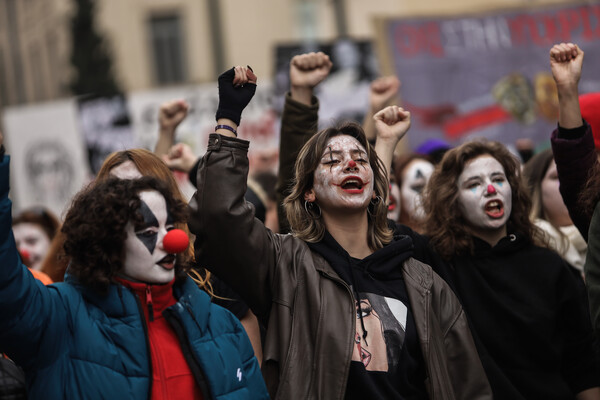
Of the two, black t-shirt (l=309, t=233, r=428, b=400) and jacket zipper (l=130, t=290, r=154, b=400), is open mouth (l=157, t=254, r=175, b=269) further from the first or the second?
black t-shirt (l=309, t=233, r=428, b=400)

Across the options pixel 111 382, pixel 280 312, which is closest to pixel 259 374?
pixel 280 312

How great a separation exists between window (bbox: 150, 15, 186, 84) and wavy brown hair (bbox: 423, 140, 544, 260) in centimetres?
1701

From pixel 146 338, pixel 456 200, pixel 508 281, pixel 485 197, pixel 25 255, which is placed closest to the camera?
pixel 146 338

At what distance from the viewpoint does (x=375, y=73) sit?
9.21 meters

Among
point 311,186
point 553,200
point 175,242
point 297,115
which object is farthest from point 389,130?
point 175,242

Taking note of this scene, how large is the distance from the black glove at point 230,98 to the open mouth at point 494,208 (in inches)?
54.8

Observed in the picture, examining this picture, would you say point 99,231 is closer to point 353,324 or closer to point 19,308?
point 19,308

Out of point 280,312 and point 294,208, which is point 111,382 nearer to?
point 280,312

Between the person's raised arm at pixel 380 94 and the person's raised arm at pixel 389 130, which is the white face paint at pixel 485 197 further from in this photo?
the person's raised arm at pixel 380 94

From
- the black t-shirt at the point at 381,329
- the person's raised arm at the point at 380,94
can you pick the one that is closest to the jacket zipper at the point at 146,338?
the black t-shirt at the point at 381,329

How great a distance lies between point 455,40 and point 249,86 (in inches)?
241

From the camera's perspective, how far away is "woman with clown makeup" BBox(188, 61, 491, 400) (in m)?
2.86

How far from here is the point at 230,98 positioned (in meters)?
3.02

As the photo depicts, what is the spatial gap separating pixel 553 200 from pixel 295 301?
210 cm
